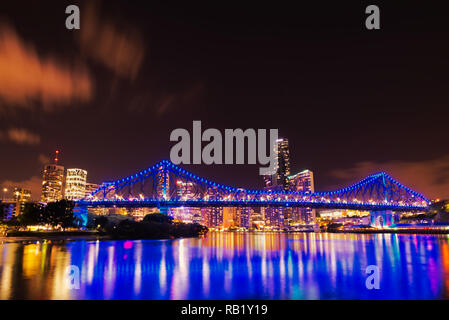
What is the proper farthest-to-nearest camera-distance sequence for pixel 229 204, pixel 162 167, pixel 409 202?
pixel 409 202, pixel 162 167, pixel 229 204

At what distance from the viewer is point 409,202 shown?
421ft

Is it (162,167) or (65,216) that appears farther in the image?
(162,167)

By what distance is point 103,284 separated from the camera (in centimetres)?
1402

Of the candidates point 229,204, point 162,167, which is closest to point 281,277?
point 229,204

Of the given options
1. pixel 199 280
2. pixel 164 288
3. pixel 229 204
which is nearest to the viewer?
pixel 164 288

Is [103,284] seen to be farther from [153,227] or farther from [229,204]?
[229,204]
